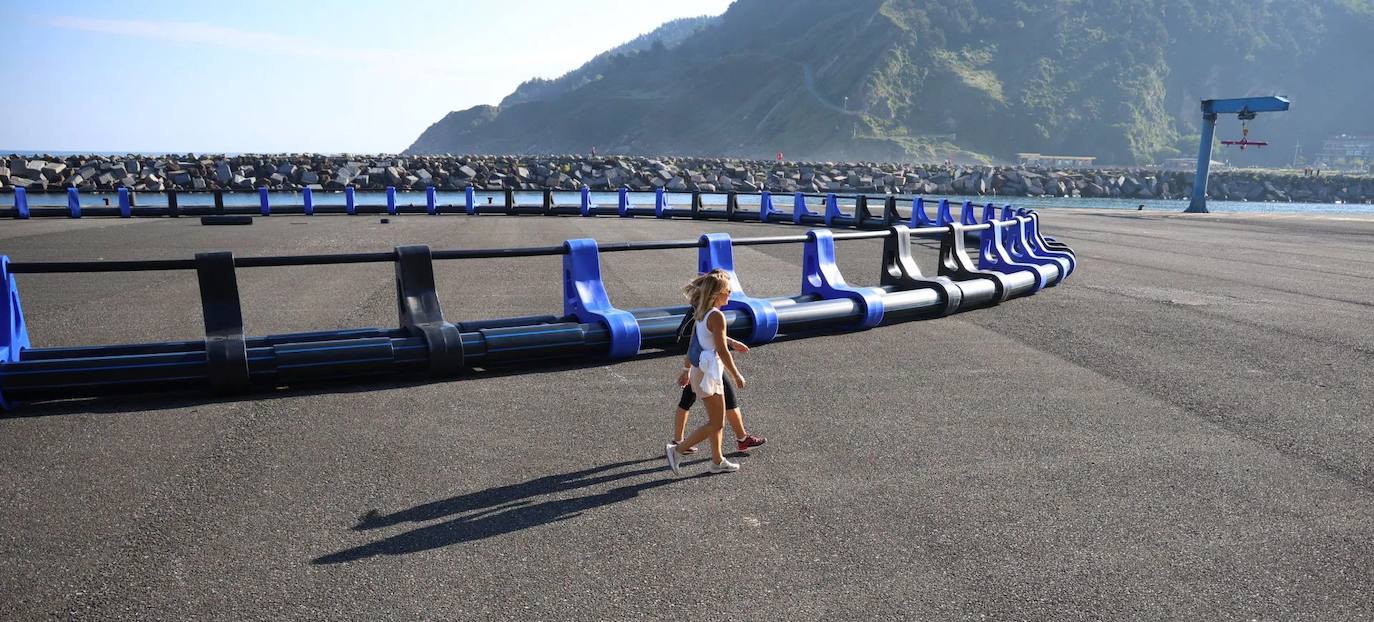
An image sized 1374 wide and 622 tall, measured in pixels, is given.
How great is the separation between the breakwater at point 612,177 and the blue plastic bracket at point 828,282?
41185 millimetres

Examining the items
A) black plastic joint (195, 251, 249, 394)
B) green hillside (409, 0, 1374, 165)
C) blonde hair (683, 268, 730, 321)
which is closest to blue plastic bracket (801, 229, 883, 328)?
blonde hair (683, 268, 730, 321)

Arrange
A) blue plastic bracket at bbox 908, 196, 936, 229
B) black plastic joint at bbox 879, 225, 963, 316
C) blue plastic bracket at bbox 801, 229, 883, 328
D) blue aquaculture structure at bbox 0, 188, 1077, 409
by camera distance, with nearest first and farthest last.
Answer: blue aquaculture structure at bbox 0, 188, 1077, 409
blue plastic bracket at bbox 801, 229, 883, 328
black plastic joint at bbox 879, 225, 963, 316
blue plastic bracket at bbox 908, 196, 936, 229

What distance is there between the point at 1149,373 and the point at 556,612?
19.5ft

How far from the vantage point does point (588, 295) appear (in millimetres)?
7984

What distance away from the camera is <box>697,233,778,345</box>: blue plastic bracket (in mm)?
8117

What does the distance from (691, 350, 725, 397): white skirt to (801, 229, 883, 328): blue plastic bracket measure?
4341mm

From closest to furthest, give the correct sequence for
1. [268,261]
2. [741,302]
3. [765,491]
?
[765,491] → [268,261] → [741,302]

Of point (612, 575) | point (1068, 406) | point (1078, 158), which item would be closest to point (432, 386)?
point (612, 575)

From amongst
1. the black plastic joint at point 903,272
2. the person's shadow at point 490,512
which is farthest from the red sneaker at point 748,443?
the black plastic joint at point 903,272

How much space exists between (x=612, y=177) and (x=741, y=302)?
6421cm

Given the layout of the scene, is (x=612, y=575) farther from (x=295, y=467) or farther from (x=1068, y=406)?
(x=1068, y=406)

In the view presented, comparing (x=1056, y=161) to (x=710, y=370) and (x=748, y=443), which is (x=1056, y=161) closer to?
(x=748, y=443)

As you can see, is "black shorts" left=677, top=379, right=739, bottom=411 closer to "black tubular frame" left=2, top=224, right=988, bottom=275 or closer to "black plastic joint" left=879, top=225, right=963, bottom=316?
"black tubular frame" left=2, top=224, right=988, bottom=275

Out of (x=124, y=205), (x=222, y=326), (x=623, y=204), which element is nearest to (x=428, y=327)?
(x=222, y=326)
